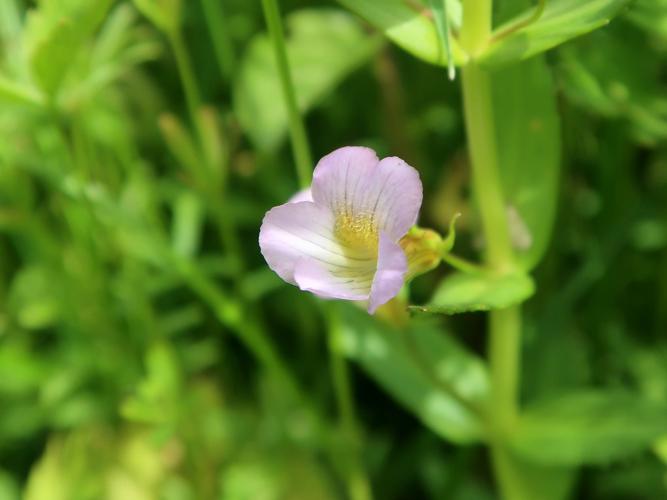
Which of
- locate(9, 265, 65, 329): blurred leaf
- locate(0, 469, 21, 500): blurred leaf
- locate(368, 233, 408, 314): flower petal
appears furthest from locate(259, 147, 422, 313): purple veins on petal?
locate(0, 469, 21, 500): blurred leaf

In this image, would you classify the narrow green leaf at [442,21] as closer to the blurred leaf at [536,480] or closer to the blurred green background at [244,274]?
the blurred green background at [244,274]

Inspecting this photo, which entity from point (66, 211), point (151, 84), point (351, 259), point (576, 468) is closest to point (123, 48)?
point (151, 84)

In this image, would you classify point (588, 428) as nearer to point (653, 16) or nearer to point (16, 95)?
point (653, 16)

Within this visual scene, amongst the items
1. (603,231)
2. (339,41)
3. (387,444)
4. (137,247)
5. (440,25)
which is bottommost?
(387,444)

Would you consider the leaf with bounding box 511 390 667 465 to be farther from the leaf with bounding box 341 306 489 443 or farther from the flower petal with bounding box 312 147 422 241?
the flower petal with bounding box 312 147 422 241

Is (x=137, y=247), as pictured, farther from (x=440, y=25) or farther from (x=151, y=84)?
(x=440, y=25)

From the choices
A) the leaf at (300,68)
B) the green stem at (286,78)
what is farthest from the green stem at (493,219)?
the leaf at (300,68)
